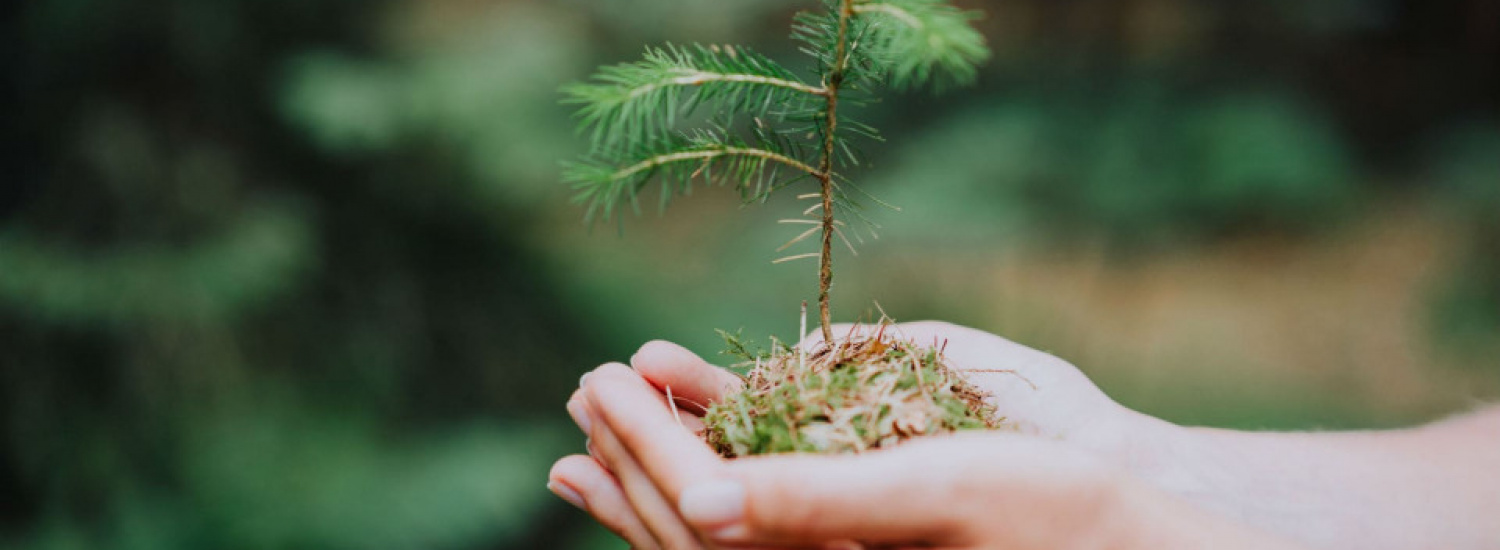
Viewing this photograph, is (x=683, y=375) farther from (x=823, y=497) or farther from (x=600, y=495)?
(x=823, y=497)

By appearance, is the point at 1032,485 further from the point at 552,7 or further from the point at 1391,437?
the point at 552,7

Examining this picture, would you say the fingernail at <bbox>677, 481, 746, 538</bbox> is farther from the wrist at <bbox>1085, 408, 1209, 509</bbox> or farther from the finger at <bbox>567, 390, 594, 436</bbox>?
the wrist at <bbox>1085, 408, 1209, 509</bbox>

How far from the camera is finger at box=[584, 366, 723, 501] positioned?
694mm

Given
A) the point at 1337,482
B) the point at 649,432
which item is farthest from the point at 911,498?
the point at 1337,482

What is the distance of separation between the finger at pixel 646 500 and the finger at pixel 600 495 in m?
0.04

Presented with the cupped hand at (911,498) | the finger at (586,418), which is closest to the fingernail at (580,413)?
the finger at (586,418)

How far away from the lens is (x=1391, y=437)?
1409 millimetres

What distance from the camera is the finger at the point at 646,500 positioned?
2.59 feet

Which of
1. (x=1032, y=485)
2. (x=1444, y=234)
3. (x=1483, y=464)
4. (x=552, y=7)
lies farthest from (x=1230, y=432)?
(x=552, y=7)

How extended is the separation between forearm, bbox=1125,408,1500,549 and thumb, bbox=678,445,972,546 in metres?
0.61

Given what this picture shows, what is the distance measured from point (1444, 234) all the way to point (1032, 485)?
212 cm

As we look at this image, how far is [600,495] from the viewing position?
0.92 m

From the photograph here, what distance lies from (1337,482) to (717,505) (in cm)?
116

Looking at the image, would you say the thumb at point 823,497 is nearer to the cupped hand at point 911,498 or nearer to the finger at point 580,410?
the cupped hand at point 911,498
